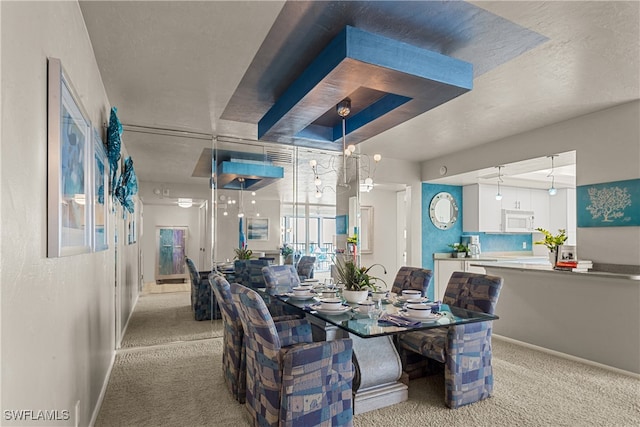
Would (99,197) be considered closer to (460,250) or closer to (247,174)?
(247,174)

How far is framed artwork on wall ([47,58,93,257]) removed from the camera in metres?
1.38

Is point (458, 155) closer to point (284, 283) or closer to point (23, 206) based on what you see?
point (284, 283)

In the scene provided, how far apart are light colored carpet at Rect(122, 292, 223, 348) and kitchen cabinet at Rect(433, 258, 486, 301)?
11.5 feet

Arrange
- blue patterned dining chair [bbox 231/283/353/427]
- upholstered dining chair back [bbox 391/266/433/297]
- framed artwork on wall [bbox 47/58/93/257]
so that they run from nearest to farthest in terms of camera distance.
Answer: framed artwork on wall [bbox 47/58/93/257]
blue patterned dining chair [bbox 231/283/353/427]
upholstered dining chair back [bbox 391/266/433/297]

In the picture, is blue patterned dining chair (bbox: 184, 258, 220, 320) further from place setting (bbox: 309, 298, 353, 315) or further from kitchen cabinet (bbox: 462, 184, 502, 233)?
kitchen cabinet (bbox: 462, 184, 502, 233)

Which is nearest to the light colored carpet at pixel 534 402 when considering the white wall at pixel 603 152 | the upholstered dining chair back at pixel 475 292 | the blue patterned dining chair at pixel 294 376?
the blue patterned dining chair at pixel 294 376

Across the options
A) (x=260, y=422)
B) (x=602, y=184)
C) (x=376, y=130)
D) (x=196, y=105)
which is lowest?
(x=260, y=422)

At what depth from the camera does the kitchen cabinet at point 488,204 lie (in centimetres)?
626

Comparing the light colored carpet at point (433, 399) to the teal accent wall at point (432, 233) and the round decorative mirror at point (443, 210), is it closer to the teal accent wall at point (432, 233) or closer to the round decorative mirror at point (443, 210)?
the teal accent wall at point (432, 233)

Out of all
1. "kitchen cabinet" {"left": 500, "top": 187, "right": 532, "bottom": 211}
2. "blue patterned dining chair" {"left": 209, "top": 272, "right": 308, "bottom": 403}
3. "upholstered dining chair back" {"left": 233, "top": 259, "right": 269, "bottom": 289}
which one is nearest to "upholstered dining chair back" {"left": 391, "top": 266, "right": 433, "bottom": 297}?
"blue patterned dining chair" {"left": 209, "top": 272, "right": 308, "bottom": 403}

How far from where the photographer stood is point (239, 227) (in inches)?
185

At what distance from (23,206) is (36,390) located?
626 mm

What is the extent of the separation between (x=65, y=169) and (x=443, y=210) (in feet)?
19.0

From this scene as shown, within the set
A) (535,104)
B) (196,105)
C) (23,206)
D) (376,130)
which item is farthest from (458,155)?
(23,206)
